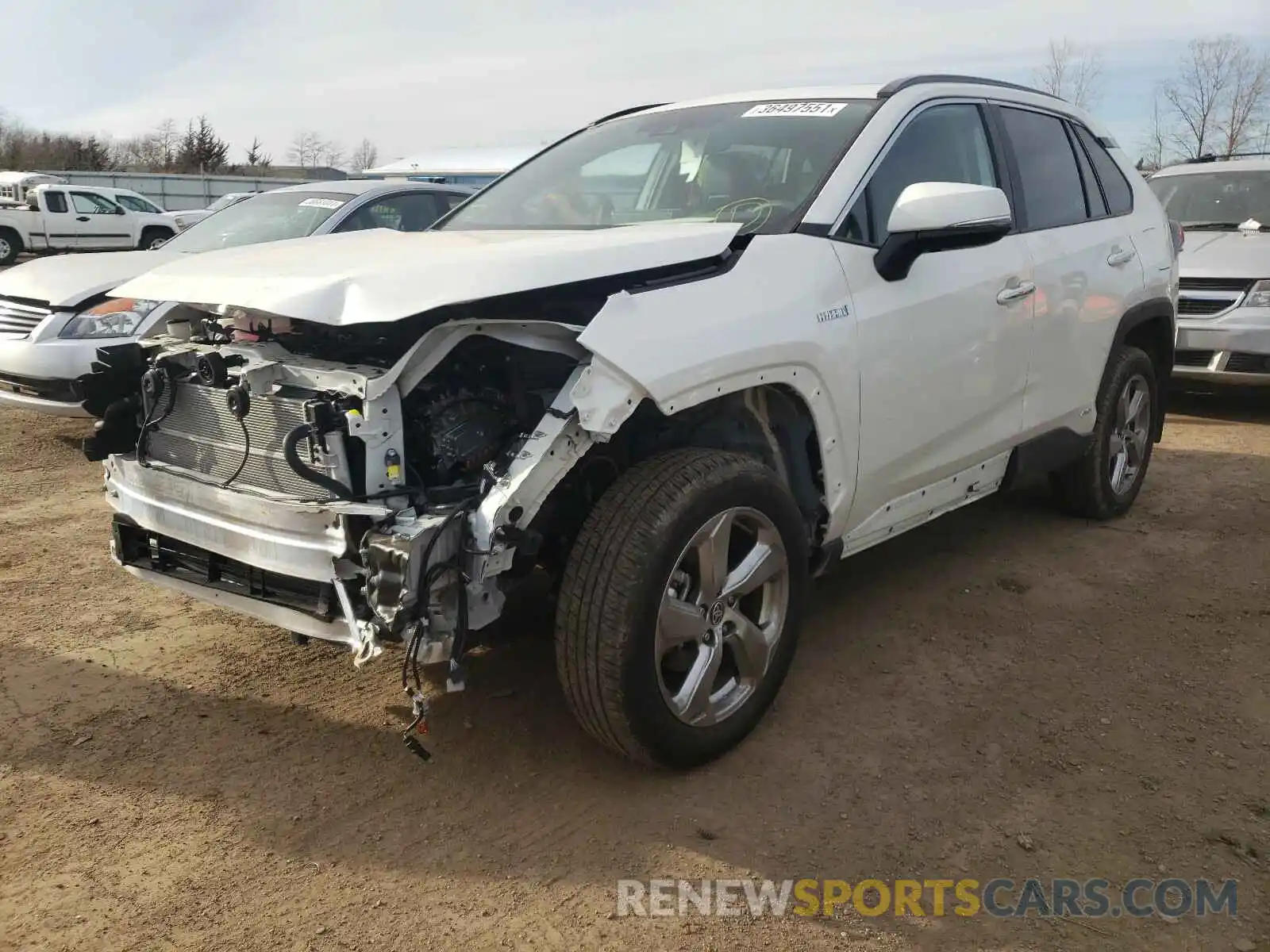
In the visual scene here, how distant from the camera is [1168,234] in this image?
5.04 m

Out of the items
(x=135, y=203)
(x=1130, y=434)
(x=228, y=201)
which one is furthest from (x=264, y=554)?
(x=135, y=203)

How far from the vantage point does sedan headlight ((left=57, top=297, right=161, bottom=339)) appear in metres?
6.18

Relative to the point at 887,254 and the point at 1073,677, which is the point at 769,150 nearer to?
the point at 887,254

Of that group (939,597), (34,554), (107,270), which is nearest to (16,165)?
(107,270)

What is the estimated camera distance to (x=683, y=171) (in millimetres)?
3689

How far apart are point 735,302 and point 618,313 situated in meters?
0.40

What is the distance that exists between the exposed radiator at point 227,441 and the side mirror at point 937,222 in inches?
70.1

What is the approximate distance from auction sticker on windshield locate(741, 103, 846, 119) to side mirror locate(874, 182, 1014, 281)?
2.07 ft

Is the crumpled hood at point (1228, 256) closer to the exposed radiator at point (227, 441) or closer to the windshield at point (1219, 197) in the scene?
the windshield at point (1219, 197)

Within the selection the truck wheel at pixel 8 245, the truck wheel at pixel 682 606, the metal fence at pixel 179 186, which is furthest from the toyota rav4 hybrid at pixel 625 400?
the metal fence at pixel 179 186

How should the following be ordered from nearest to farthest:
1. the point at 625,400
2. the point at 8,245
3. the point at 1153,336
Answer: the point at 625,400
the point at 1153,336
the point at 8,245

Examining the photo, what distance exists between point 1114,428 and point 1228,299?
3556 mm

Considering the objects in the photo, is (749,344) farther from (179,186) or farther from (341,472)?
(179,186)

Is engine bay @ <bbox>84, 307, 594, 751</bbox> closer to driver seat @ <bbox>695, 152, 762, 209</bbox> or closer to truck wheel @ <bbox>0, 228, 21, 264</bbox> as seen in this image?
driver seat @ <bbox>695, 152, 762, 209</bbox>
